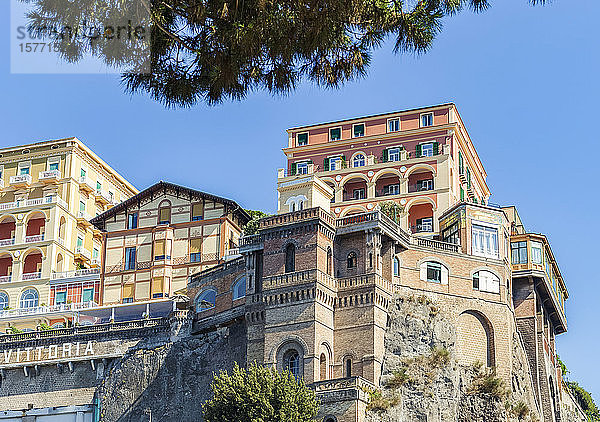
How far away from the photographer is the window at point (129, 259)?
82438 millimetres

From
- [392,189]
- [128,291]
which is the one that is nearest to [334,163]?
[392,189]

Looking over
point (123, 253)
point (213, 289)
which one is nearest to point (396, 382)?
point (213, 289)

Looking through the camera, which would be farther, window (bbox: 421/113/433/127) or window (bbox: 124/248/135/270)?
window (bbox: 124/248/135/270)

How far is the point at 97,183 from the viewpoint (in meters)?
95.8

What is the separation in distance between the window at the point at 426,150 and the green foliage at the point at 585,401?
36809 mm

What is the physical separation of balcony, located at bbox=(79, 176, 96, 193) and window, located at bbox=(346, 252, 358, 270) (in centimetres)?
3810

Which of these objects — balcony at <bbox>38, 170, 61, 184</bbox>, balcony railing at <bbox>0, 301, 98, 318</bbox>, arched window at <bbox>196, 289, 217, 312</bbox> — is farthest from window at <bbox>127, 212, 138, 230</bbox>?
arched window at <bbox>196, 289, 217, 312</bbox>

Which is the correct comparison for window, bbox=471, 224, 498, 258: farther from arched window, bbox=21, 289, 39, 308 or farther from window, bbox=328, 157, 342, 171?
arched window, bbox=21, 289, 39, 308

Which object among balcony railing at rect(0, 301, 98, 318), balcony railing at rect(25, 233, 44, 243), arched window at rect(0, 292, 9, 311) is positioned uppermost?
balcony railing at rect(25, 233, 44, 243)

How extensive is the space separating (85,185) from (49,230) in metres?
6.21

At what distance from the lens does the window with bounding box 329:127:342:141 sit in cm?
8375

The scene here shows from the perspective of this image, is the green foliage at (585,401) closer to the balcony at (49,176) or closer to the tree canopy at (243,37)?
the balcony at (49,176)

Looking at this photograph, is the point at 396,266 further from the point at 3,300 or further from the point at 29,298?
the point at 3,300

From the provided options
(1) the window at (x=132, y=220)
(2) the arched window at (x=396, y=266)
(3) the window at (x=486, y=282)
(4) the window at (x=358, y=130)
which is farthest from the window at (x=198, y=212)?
(3) the window at (x=486, y=282)
